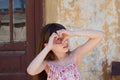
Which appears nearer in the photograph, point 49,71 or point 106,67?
point 49,71

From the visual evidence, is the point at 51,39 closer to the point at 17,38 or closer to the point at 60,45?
the point at 60,45

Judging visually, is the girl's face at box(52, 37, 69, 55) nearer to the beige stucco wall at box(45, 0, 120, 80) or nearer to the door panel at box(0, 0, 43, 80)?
the beige stucco wall at box(45, 0, 120, 80)

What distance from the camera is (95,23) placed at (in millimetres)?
5363

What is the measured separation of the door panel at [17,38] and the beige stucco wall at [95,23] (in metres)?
0.36

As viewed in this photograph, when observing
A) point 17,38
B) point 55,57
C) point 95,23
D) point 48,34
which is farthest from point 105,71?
point 48,34

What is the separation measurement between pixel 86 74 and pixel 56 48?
1706 millimetres

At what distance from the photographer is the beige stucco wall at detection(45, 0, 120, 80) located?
5344 mm

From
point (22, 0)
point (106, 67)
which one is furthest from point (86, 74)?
point (22, 0)

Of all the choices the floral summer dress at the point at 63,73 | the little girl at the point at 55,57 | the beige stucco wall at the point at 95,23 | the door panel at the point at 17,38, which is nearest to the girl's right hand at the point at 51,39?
the little girl at the point at 55,57

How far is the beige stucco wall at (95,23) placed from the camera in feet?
17.5

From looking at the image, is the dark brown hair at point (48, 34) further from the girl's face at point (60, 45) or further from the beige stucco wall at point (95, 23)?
the beige stucco wall at point (95, 23)

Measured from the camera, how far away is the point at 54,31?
3727 millimetres

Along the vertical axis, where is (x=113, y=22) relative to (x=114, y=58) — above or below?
above

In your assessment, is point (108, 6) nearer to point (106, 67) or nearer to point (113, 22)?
point (113, 22)
